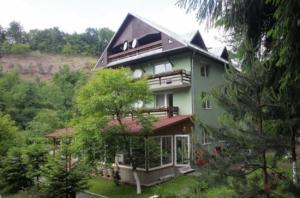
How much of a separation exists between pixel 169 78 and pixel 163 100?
8.58 feet

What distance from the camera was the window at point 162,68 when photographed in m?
23.3

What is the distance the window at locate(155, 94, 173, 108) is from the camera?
23.2 metres

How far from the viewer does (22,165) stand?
58.9 ft

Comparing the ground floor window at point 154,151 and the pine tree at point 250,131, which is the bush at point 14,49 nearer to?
the ground floor window at point 154,151

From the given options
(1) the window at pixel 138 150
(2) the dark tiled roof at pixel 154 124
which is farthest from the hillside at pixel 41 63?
(1) the window at pixel 138 150

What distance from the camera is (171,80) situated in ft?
70.6

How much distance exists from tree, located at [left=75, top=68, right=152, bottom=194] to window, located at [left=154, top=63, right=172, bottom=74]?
7521 millimetres

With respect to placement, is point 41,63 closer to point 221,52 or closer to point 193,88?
point 221,52

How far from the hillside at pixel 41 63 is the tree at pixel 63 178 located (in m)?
62.5

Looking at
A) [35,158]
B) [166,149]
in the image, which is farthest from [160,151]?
[35,158]

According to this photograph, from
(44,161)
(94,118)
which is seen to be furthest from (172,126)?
(44,161)

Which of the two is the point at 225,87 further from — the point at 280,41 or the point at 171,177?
the point at 171,177

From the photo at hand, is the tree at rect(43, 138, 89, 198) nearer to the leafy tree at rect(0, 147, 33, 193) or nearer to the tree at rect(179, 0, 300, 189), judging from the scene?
the leafy tree at rect(0, 147, 33, 193)

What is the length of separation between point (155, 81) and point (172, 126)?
468 cm
